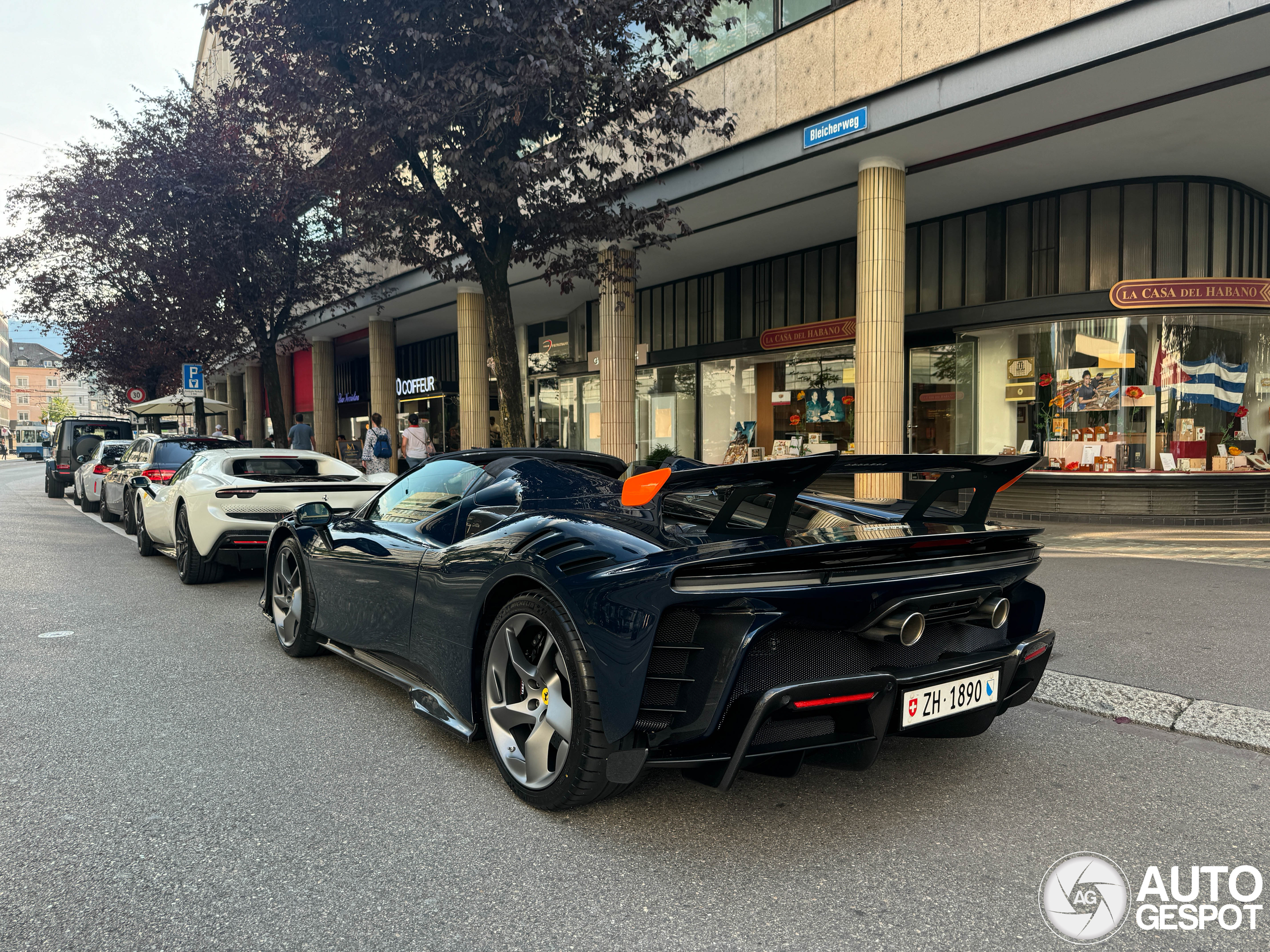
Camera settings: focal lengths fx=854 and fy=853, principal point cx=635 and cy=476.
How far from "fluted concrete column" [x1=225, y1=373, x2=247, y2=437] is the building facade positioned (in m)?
35.2

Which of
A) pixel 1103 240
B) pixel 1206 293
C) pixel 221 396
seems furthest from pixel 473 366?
pixel 221 396

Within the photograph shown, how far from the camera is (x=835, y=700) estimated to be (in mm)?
2393

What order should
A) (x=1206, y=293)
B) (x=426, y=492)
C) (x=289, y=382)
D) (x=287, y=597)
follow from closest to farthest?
1. (x=426, y=492)
2. (x=287, y=597)
3. (x=1206, y=293)
4. (x=289, y=382)

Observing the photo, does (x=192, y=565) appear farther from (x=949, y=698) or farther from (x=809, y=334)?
Result: (x=809, y=334)

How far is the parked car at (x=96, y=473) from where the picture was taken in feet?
50.6

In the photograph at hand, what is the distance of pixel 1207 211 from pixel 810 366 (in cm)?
667

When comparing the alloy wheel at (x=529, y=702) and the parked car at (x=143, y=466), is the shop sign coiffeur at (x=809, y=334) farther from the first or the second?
the alloy wheel at (x=529, y=702)

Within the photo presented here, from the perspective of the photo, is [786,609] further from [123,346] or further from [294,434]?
[123,346]

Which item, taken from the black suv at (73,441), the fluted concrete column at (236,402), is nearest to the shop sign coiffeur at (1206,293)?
the black suv at (73,441)

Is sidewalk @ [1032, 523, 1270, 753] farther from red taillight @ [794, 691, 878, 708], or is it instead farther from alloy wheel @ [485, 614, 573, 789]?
alloy wheel @ [485, 614, 573, 789]

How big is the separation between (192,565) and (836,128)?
906 cm

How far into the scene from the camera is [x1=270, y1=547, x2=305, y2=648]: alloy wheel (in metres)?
4.93

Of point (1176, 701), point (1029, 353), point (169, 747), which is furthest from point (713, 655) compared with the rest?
point (1029, 353)

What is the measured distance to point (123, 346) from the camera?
27.5 meters
